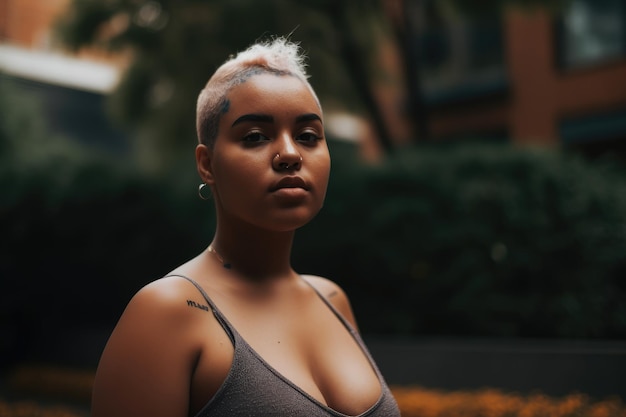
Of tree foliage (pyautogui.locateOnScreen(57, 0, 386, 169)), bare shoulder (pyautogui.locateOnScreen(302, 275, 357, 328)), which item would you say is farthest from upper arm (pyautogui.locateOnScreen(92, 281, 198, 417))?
tree foliage (pyautogui.locateOnScreen(57, 0, 386, 169))

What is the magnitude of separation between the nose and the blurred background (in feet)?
15.6

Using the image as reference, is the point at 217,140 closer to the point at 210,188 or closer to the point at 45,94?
the point at 210,188

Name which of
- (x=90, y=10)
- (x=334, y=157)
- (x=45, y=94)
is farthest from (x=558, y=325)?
(x=45, y=94)

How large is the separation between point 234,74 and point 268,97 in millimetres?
144

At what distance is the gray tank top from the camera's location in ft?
5.34

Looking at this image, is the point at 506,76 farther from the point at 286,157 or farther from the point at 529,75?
the point at 286,157

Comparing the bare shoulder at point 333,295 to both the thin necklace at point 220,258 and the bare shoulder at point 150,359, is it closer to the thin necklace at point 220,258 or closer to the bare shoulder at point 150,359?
the thin necklace at point 220,258

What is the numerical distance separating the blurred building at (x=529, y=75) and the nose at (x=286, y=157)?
10370 millimetres

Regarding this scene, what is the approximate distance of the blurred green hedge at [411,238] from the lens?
728 cm

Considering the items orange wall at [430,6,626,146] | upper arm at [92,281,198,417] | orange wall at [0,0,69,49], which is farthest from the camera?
orange wall at [0,0,69,49]

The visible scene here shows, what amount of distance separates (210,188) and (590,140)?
44.0 ft

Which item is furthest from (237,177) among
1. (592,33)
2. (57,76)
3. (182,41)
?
(57,76)

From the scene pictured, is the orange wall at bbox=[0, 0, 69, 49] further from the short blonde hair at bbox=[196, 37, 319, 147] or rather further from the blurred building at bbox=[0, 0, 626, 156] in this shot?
the short blonde hair at bbox=[196, 37, 319, 147]

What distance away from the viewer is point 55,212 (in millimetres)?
10078
